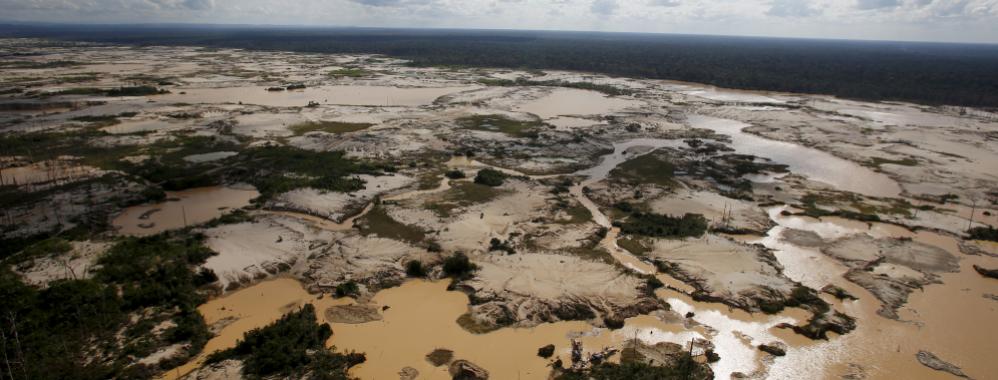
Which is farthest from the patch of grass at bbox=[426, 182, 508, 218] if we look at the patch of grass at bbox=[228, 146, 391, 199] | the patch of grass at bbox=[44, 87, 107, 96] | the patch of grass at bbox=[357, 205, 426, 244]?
the patch of grass at bbox=[44, 87, 107, 96]

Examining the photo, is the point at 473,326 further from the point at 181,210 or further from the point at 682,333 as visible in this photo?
the point at 181,210

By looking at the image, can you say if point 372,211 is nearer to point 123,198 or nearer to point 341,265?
point 341,265

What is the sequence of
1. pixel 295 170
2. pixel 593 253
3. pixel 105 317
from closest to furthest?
pixel 105 317 → pixel 593 253 → pixel 295 170

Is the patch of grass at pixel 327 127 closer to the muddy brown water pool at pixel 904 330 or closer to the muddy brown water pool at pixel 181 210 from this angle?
the muddy brown water pool at pixel 181 210

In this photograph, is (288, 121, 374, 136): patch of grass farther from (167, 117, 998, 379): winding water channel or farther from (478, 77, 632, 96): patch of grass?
(478, 77, 632, 96): patch of grass

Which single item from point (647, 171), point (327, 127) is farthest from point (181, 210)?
point (647, 171)

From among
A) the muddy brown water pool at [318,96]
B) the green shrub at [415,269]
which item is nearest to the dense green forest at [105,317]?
the green shrub at [415,269]
